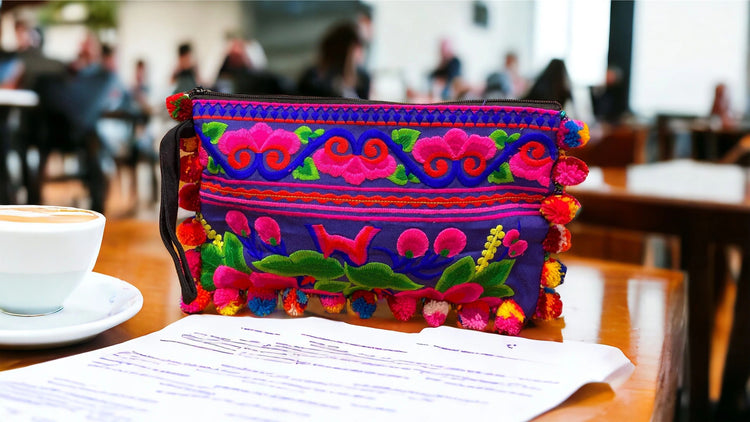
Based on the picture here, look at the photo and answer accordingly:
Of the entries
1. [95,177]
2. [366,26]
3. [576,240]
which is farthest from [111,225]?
[366,26]

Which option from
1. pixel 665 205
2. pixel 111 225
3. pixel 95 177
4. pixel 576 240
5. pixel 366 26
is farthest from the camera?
pixel 366 26

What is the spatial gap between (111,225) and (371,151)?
0.57 metres

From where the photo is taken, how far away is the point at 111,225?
93cm

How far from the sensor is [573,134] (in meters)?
0.49

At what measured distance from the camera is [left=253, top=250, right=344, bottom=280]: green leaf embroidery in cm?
52

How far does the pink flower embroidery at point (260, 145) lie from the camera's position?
0.51 meters

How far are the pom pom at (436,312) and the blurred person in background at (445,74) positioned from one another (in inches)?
208

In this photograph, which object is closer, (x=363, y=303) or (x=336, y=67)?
(x=363, y=303)

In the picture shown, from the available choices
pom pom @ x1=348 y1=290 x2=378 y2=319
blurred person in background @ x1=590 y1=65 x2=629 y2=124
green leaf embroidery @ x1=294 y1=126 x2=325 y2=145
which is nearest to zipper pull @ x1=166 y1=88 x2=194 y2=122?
green leaf embroidery @ x1=294 y1=126 x2=325 y2=145

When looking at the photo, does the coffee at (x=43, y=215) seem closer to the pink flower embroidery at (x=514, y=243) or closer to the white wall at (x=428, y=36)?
the pink flower embroidery at (x=514, y=243)

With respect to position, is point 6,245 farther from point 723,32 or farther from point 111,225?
point 723,32

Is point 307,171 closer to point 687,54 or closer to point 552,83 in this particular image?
point 552,83

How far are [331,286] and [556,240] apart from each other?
0.18 metres

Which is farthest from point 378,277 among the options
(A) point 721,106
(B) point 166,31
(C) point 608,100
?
(B) point 166,31
